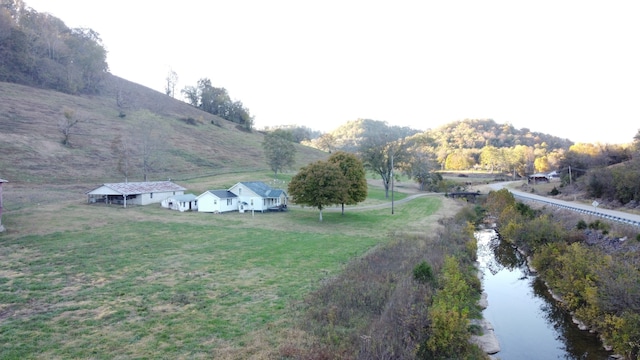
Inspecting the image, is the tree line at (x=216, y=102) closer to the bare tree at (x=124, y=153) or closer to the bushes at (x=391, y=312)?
the bare tree at (x=124, y=153)

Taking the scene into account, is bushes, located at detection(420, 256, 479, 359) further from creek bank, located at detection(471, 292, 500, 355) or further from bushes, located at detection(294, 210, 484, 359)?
creek bank, located at detection(471, 292, 500, 355)

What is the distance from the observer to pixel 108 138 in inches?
2817

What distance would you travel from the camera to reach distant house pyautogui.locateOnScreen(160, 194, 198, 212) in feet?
142

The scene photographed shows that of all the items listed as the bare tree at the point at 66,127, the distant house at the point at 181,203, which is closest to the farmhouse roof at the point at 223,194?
the distant house at the point at 181,203

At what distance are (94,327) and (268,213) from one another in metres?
30.8

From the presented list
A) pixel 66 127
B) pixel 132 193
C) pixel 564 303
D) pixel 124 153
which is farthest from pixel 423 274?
pixel 66 127

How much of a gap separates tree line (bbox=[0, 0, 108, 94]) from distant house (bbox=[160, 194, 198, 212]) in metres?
63.9

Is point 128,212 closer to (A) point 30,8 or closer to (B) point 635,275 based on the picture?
(B) point 635,275

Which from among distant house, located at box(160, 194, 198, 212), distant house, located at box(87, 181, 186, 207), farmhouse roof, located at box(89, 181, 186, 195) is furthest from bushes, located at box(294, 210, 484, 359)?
distant house, located at box(87, 181, 186, 207)

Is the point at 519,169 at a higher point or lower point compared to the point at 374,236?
higher

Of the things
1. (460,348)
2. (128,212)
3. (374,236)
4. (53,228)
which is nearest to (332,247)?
(374,236)

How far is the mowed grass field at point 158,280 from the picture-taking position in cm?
1193

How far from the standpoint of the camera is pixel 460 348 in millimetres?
12625

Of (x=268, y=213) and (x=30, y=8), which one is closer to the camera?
(x=268, y=213)
